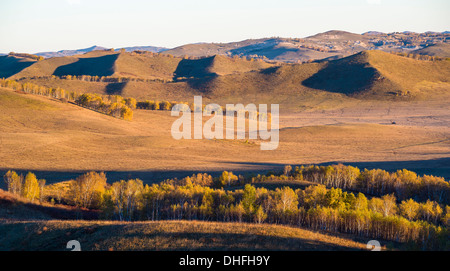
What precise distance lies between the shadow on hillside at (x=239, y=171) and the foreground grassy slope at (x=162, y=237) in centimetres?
3307

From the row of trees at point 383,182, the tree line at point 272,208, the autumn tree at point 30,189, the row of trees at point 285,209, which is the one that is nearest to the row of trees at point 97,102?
the autumn tree at point 30,189

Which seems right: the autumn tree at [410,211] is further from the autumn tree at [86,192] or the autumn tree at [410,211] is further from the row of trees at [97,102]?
the row of trees at [97,102]

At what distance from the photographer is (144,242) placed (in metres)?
21.7

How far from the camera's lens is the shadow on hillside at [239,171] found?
197 feet

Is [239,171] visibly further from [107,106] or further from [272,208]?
[107,106]

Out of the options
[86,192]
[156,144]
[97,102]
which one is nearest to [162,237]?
[86,192]

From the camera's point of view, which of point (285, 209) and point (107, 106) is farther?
point (107, 106)

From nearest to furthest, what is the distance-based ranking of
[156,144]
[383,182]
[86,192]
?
1. [86,192]
2. [383,182]
3. [156,144]

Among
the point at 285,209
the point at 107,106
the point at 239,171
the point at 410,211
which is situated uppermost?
the point at 107,106

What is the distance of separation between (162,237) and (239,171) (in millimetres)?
45429

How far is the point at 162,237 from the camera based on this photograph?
2256cm
